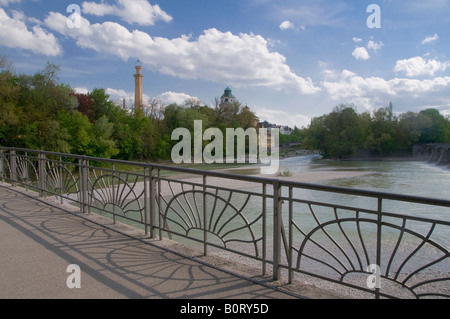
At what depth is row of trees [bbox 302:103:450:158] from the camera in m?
67.3

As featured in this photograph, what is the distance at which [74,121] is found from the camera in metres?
35.8

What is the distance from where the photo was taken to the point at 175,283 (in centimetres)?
341

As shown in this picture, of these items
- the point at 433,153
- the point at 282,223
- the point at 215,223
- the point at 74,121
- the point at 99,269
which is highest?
the point at 74,121

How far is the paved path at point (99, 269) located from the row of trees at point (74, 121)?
2888 cm

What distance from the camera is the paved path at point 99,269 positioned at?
3.23m

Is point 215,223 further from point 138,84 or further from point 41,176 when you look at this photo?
point 138,84

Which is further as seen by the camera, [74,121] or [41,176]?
[74,121]

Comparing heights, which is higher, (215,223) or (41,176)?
(41,176)

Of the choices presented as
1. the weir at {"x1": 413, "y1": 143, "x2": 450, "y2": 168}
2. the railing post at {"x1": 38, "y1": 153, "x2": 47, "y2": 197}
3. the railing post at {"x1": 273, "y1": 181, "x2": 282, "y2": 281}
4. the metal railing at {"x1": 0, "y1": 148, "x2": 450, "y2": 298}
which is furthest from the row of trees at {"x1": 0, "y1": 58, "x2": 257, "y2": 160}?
the weir at {"x1": 413, "y1": 143, "x2": 450, "y2": 168}

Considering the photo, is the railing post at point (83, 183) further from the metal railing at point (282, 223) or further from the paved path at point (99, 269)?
the paved path at point (99, 269)

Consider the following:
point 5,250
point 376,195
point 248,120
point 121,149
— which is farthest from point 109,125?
point 376,195

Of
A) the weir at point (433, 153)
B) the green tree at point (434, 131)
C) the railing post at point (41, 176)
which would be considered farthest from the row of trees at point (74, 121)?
the green tree at point (434, 131)

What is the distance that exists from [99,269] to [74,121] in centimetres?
3546

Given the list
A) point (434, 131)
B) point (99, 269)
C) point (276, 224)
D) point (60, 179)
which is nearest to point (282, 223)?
point (276, 224)
